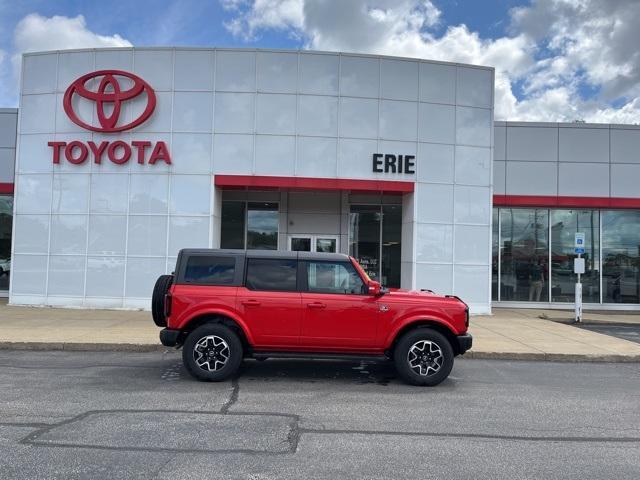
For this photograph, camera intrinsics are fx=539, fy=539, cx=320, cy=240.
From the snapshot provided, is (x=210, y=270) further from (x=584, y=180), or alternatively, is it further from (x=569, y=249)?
(x=569, y=249)

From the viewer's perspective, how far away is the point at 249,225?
18406 millimetres

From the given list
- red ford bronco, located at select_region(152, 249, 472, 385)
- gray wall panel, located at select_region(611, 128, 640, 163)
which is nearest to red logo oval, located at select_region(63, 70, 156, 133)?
red ford bronco, located at select_region(152, 249, 472, 385)

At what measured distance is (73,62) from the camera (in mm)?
16109

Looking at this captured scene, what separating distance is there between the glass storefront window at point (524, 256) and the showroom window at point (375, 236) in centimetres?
437

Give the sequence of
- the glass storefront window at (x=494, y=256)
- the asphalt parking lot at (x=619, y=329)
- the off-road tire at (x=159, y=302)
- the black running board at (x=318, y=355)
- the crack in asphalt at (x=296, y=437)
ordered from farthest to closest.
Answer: the glass storefront window at (x=494, y=256), the asphalt parking lot at (x=619, y=329), the off-road tire at (x=159, y=302), the black running board at (x=318, y=355), the crack in asphalt at (x=296, y=437)

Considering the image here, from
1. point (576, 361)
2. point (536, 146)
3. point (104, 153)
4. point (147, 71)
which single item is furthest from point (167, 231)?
point (536, 146)

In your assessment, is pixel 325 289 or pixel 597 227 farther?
pixel 597 227

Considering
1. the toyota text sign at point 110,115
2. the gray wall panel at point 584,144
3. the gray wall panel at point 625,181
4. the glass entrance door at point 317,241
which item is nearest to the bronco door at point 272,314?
the toyota text sign at point 110,115

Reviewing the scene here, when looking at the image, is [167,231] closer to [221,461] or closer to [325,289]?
[325,289]

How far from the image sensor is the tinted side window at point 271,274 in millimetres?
7828

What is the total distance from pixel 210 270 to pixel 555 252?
15.5 metres

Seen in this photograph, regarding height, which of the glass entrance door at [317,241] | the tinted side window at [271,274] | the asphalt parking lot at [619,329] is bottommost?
the asphalt parking lot at [619,329]

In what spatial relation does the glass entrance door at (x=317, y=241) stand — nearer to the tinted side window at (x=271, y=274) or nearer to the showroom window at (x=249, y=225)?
the showroom window at (x=249, y=225)

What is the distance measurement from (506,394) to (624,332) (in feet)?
28.3
